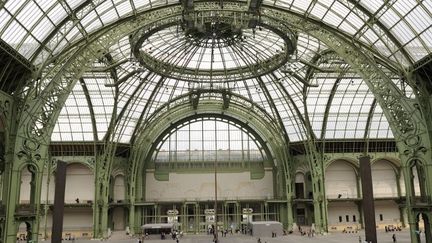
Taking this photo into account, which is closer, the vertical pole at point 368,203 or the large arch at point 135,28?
the vertical pole at point 368,203

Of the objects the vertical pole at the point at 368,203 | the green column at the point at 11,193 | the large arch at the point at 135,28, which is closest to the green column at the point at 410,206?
the large arch at the point at 135,28

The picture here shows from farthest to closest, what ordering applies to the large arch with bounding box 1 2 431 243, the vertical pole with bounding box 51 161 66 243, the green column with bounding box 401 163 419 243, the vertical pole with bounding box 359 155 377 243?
the green column with bounding box 401 163 419 243 < the large arch with bounding box 1 2 431 243 < the vertical pole with bounding box 359 155 377 243 < the vertical pole with bounding box 51 161 66 243

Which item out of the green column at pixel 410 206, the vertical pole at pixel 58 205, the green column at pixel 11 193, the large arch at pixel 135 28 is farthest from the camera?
the green column at pixel 410 206

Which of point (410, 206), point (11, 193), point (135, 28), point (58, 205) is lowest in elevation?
point (410, 206)

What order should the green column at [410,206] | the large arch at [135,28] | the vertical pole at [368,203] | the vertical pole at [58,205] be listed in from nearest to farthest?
the vertical pole at [58,205] → the vertical pole at [368,203] → the large arch at [135,28] → the green column at [410,206]

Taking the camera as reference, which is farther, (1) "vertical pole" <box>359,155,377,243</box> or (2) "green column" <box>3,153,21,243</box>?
(1) "vertical pole" <box>359,155,377,243</box>

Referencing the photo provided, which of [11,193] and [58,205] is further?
[11,193]

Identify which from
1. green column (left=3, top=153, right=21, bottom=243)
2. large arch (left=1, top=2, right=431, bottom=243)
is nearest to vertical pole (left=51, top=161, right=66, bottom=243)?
green column (left=3, top=153, right=21, bottom=243)

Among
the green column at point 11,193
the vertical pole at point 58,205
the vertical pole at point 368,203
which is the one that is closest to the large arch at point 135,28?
the green column at point 11,193

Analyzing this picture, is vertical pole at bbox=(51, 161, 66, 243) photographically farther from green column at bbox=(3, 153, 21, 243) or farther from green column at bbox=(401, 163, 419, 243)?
green column at bbox=(401, 163, 419, 243)

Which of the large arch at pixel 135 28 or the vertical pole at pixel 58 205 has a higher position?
the large arch at pixel 135 28

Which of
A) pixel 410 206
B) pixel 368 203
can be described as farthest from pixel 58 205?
pixel 410 206

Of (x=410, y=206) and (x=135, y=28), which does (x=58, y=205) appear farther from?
(x=410, y=206)

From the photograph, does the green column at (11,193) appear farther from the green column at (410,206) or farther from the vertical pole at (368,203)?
the green column at (410,206)
